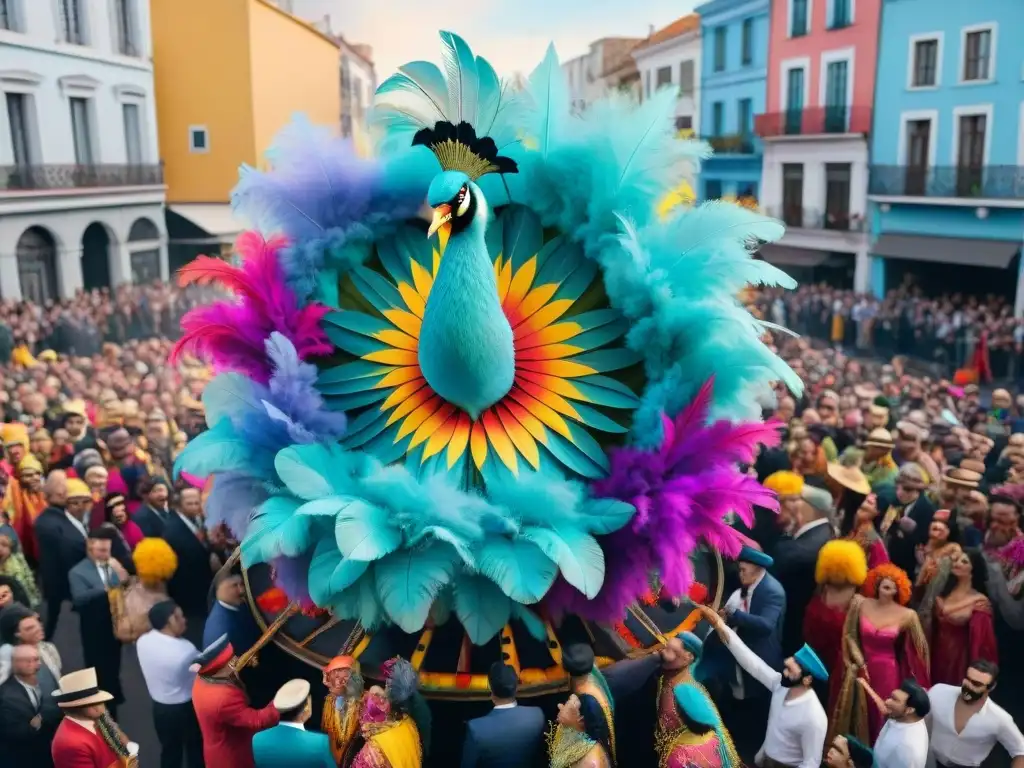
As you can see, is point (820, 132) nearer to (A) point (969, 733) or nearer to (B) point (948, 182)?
(B) point (948, 182)

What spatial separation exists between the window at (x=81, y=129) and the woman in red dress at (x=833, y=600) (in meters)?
12.7

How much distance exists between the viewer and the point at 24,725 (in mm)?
3576

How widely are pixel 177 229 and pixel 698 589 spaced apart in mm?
12308

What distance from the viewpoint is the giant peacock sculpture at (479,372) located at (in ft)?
8.77

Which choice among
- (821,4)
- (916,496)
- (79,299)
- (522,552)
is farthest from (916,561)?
(821,4)

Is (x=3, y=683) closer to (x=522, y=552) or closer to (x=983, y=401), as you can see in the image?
(x=522, y=552)

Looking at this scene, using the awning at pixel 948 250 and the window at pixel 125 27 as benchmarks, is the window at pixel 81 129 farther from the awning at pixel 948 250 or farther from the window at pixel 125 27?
the awning at pixel 948 250

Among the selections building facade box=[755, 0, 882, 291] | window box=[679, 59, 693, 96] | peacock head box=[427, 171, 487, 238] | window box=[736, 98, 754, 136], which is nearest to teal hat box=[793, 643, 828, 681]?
peacock head box=[427, 171, 487, 238]

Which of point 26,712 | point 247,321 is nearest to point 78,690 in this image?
point 26,712

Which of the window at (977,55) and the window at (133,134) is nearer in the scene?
the window at (977,55)

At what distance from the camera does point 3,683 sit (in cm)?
359

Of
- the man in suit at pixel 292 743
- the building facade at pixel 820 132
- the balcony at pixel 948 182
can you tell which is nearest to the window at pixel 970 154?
the balcony at pixel 948 182

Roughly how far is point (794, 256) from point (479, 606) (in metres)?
14.8

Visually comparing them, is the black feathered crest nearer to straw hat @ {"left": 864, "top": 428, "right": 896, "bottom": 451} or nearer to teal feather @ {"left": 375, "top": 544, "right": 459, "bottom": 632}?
teal feather @ {"left": 375, "top": 544, "right": 459, "bottom": 632}
